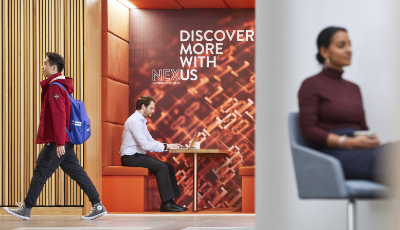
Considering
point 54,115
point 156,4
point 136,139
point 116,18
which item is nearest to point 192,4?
point 156,4

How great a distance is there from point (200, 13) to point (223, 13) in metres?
0.29

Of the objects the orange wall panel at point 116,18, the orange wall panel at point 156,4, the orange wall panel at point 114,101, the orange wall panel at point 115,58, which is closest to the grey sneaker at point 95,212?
the orange wall panel at point 114,101

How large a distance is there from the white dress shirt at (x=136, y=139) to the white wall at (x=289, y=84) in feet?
13.7

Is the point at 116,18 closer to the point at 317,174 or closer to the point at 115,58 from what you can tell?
the point at 115,58

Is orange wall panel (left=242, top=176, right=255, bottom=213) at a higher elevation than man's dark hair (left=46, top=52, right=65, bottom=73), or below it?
below

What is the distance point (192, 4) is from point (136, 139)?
185 centimetres

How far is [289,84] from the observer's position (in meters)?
2.00

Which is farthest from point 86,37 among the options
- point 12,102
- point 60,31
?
point 12,102

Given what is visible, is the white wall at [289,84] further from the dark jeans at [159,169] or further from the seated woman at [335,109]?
the dark jeans at [159,169]

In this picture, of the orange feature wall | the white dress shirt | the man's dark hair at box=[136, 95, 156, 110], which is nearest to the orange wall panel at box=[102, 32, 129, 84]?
the orange feature wall

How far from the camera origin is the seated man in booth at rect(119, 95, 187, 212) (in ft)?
20.2

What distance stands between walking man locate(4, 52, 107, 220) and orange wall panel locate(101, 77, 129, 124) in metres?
1.38

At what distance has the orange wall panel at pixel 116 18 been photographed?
6387 millimetres

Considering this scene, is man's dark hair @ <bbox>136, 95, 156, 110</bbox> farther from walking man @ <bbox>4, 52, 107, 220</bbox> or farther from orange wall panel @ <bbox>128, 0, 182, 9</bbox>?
walking man @ <bbox>4, 52, 107, 220</bbox>
